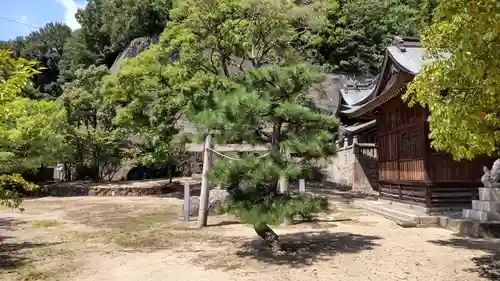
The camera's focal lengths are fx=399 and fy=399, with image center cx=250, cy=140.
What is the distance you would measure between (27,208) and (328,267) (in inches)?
585

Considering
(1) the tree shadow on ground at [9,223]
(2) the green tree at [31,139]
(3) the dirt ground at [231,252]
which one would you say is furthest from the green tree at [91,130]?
(3) the dirt ground at [231,252]

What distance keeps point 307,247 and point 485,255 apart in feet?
11.0

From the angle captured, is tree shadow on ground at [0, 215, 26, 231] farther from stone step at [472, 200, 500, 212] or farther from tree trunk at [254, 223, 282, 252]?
stone step at [472, 200, 500, 212]

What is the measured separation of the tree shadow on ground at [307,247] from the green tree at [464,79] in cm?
311

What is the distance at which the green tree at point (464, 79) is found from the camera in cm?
421

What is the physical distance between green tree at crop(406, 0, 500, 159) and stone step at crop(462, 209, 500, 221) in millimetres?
4518

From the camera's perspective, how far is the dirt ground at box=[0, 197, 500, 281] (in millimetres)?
6578

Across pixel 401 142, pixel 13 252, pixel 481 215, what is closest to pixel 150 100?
pixel 401 142

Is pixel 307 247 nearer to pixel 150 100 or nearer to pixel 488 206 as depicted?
pixel 488 206

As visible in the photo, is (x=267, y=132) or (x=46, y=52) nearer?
(x=267, y=132)

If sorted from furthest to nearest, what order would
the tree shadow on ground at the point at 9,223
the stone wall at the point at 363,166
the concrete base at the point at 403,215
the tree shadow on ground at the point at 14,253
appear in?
the stone wall at the point at 363,166 < the tree shadow on ground at the point at 9,223 < the concrete base at the point at 403,215 < the tree shadow on ground at the point at 14,253

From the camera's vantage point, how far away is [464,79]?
530 cm

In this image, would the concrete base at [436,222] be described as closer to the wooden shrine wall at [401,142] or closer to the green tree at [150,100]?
the wooden shrine wall at [401,142]

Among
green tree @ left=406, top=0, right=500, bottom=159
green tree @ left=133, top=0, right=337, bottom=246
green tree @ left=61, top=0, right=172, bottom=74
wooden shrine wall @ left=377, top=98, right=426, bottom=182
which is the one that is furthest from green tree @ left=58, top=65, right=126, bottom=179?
green tree @ left=406, top=0, right=500, bottom=159
